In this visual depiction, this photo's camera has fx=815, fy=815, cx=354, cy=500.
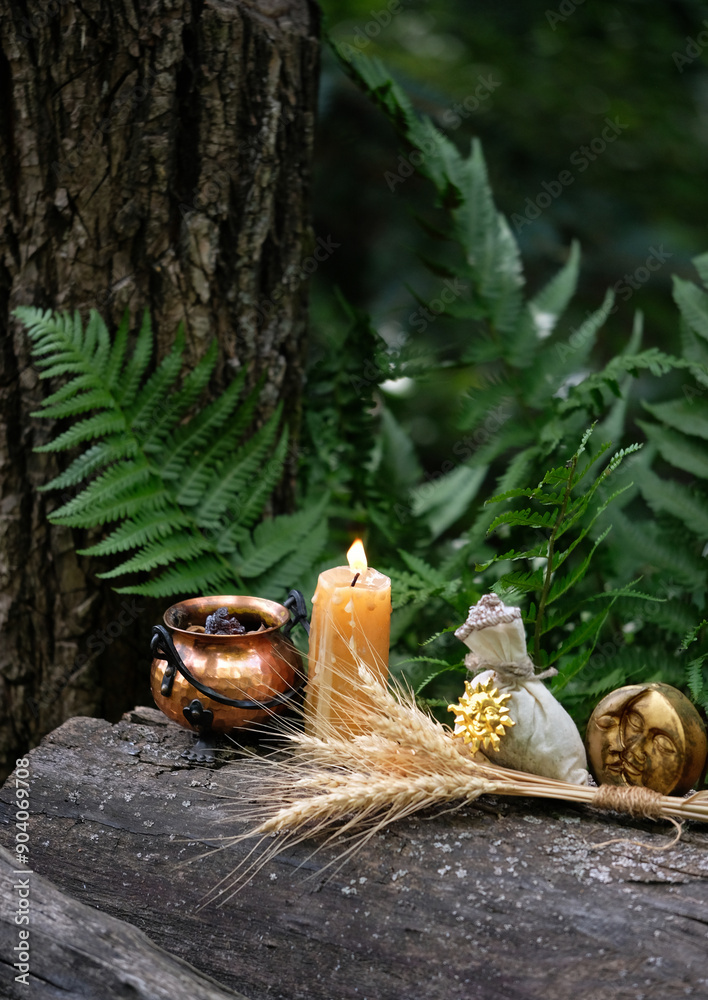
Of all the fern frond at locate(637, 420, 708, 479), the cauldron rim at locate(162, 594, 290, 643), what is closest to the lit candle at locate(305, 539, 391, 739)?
the cauldron rim at locate(162, 594, 290, 643)

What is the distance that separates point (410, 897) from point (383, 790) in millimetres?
131

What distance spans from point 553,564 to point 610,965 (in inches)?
20.7

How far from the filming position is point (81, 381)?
1.57 m

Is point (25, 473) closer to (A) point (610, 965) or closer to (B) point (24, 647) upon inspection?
(B) point (24, 647)

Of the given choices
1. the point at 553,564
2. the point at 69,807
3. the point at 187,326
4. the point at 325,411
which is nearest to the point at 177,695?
the point at 69,807

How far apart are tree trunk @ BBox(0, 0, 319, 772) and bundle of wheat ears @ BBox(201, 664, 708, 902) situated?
70 cm

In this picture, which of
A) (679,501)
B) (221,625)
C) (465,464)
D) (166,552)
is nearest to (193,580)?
(166,552)

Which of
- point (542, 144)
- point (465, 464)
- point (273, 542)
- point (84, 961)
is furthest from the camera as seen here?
point (542, 144)

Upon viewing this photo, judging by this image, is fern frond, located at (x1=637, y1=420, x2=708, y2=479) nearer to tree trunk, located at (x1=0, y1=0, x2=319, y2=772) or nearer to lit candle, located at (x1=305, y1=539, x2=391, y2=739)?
lit candle, located at (x1=305, y1=539, x2=391, y2=739)

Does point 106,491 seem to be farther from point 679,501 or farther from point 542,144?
point 542,144

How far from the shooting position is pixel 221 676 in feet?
4.12

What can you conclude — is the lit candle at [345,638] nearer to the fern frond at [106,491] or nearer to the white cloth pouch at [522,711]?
the white cloth pouch at [522,711]

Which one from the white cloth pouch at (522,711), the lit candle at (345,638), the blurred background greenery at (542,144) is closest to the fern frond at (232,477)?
the lit candle at (345,638)

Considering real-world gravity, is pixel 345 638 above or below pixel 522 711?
above
